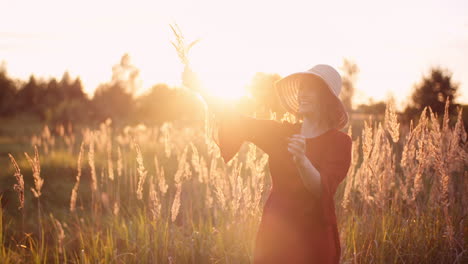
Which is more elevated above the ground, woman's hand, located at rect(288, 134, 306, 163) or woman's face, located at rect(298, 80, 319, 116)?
woman's face, located at rect(298, 80, 319, 116)

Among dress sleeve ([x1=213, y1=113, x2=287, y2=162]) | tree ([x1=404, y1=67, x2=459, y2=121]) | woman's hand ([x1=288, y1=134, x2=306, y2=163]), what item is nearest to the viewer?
woman's hand ([x1=288, y1=134, x2=306, y2=163])

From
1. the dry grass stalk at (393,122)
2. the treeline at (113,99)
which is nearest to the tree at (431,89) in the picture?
the treeline at (113,99)

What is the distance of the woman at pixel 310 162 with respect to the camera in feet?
6.71

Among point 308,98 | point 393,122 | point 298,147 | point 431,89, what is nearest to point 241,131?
point 308,98

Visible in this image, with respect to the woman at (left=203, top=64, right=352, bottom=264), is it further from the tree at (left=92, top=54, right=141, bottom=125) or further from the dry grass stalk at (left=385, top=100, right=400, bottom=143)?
the tree at (left=92, top=54, right=141, bottom=125)

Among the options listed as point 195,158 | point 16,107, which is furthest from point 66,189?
point 16,107

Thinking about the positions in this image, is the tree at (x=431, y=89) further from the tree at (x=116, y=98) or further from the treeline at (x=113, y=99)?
the tree at (x=116, y=98)

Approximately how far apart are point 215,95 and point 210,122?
304 mm

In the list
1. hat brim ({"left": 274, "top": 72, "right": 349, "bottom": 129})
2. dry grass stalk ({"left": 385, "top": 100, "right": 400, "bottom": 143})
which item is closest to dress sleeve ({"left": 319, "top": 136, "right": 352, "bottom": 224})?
hat brim ({"left": 274, "top": 72, "right": 349, "bottom": 129})

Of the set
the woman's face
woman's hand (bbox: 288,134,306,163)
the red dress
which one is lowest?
the red dress

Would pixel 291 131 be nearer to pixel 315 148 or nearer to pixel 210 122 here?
pixel 315 148

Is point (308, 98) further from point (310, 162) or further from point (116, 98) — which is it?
point (116, 98)

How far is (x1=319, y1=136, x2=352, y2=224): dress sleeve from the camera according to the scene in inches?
77.7

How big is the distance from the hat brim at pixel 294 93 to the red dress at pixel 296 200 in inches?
4.9
